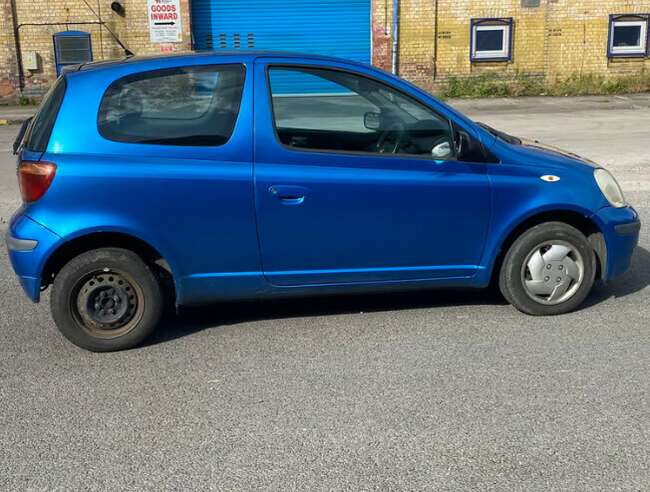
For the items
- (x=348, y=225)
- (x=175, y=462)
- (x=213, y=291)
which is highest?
(x=348, y=225)

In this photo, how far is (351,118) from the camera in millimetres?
5246

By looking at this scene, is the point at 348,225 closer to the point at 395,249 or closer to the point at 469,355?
the point at 395,249

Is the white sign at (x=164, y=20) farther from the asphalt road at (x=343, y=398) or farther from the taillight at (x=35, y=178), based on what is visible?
the taillight at (x=35, y=178)

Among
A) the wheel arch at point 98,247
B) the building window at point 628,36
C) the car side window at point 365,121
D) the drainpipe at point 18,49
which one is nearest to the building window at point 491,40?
the building window at point 628,36

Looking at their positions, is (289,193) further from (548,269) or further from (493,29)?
(493,29)

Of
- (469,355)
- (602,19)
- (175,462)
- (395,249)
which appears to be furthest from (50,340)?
(602,19)

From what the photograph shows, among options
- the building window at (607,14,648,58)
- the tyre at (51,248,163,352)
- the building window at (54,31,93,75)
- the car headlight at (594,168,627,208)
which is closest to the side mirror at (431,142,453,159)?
the car headlight at (594,168,627,208)

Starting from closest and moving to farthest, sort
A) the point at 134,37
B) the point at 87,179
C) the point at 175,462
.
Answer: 1. the point at 175,462
2. the point at 87,179
3. the point at 134,37

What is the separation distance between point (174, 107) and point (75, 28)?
17.3 meters

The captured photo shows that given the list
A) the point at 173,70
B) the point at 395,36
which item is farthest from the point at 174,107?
the point at 395,36

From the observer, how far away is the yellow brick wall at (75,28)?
20406 millimetres

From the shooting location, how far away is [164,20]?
2044 centimetres

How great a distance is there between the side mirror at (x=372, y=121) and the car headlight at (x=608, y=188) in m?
1.54

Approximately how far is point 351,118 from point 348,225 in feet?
2.46
